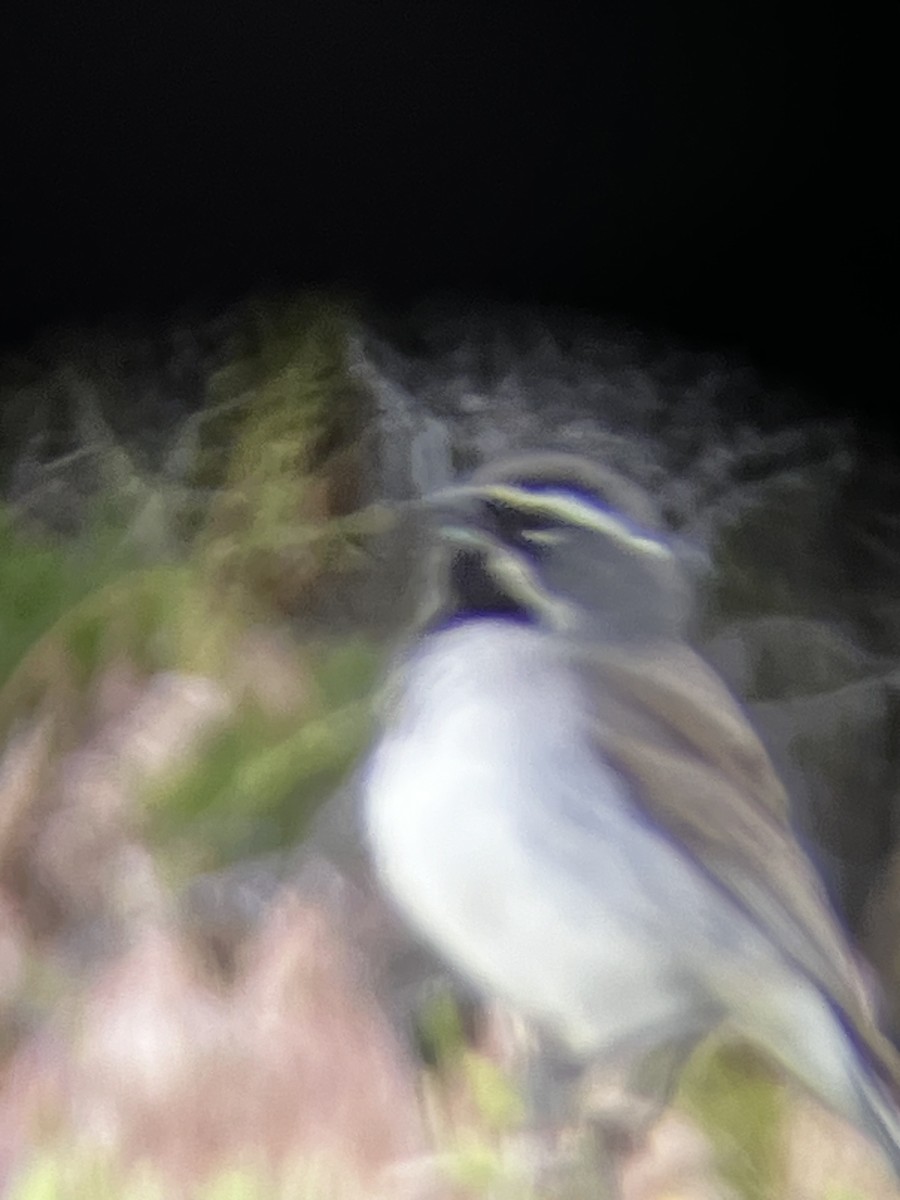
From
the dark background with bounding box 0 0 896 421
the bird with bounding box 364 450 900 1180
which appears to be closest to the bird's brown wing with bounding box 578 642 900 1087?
the bird with bounding box 364 450 900 1180

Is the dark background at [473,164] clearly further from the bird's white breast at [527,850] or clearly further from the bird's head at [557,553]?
the bird's white breast at [527,850]

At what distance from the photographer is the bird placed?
0.47 m

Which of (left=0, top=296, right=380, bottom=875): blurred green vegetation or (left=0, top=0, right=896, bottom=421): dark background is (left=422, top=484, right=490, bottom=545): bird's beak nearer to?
(left=0, top=296, right=380, bottom=875): blurred green vegetation

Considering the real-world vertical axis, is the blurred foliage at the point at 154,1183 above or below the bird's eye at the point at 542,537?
below

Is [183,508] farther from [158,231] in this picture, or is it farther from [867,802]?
[867,802]

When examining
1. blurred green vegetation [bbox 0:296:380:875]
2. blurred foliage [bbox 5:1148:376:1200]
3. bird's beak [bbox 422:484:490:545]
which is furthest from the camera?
bird's beak [bbox 422:484:490:545]

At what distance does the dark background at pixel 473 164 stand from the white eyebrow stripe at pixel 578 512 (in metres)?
0.19

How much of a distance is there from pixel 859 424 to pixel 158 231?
0.46m

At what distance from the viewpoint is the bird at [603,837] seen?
466 mm

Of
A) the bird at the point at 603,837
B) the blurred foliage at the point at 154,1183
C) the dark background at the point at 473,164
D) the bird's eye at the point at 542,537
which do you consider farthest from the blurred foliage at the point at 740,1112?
the dark background at the point at 473,164

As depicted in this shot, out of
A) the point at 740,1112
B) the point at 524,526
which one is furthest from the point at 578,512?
the point at 740,1112

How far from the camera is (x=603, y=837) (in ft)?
1.70

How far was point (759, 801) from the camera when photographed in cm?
54

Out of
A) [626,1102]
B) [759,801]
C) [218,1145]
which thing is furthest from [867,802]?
[218,1145]
